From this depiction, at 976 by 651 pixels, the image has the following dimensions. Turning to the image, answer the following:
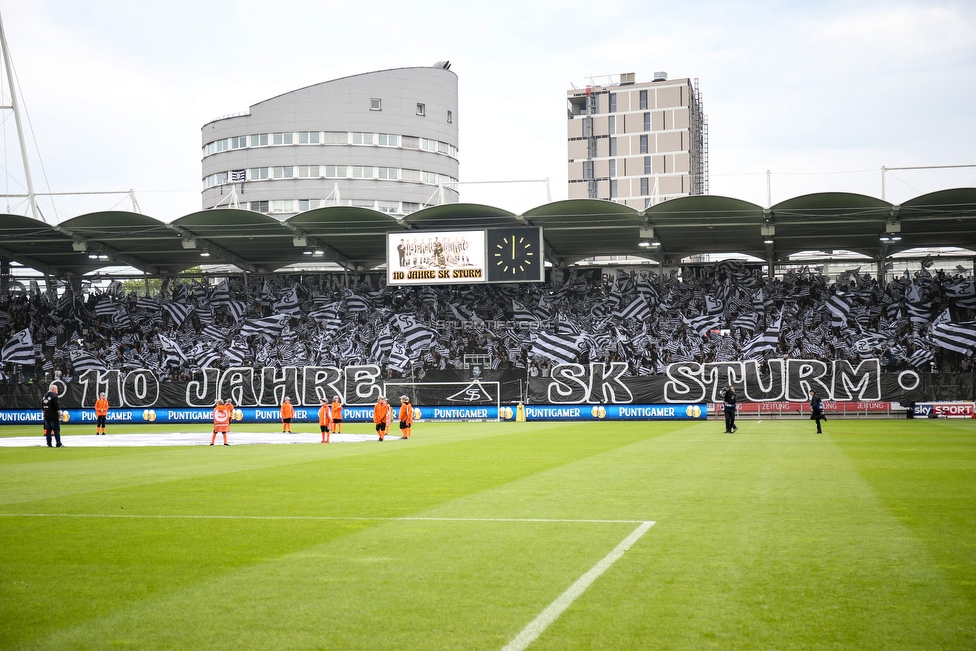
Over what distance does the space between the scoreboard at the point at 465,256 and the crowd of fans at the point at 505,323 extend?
435 centimetres

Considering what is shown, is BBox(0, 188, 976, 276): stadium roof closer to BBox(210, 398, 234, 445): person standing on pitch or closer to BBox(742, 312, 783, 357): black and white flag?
BBox(742, 312, 783, 357): black and white flag

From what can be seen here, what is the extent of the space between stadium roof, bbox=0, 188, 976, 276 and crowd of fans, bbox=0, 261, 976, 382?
2.06 meters

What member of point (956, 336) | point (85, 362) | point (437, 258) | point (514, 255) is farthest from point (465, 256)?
point (956, 336)

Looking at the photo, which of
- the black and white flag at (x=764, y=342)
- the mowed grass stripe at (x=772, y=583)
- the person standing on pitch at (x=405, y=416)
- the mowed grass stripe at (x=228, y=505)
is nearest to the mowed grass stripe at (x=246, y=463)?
the mowed grass stripe at (x=228, y=505)

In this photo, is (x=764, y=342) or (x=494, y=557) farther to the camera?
(x=764, y=342)

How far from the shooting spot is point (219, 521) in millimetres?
11406

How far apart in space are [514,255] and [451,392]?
9.21 meters

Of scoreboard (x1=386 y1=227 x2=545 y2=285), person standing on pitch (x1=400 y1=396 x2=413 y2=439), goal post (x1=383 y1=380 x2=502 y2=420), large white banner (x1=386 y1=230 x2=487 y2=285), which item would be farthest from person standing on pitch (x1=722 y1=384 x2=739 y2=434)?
large white banner (x1=386 y1=230 x2=487 y2=285)

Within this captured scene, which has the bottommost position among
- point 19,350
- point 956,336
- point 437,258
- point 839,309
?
point 19,350

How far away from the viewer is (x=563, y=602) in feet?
23.2

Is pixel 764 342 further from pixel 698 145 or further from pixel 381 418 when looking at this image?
pixel 698 145

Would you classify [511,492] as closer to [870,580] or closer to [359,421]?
[870,580]

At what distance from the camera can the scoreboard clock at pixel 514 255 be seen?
160 ft

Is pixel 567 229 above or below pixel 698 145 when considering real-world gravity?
below
